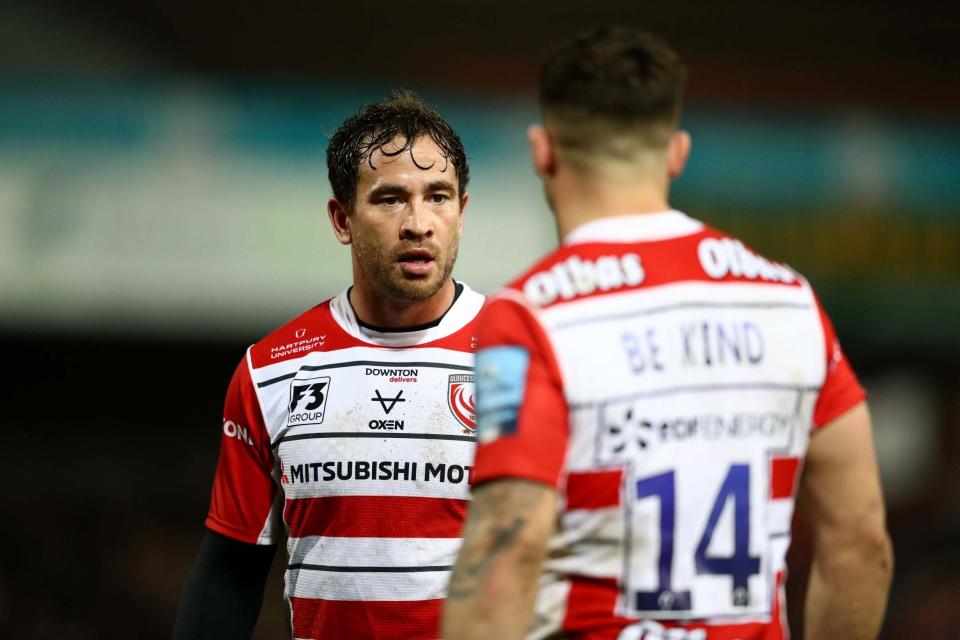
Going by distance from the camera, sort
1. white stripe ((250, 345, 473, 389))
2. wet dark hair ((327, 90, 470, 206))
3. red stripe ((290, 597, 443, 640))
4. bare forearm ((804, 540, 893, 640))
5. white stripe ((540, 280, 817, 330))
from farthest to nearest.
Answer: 1. wet dark hair ((327, 90, 470, 206))
2. white stripe ((250, 345, 473, 389))
3. red stripe ((290, 597, 443, 640))
4. bare forearm ((804, 540, 893, 640))
5. white stripe ((540, 280, 817, 330))

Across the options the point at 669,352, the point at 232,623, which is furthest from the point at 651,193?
the point at 232,623

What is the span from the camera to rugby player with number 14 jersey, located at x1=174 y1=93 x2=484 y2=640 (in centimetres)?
400

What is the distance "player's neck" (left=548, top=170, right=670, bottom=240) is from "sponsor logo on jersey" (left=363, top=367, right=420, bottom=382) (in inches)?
57.2

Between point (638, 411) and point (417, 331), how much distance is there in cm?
169

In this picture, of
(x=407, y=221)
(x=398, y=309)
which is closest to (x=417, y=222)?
(x=407, y=221)

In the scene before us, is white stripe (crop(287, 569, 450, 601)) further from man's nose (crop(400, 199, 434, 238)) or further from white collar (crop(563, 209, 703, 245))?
white collar (crop(563, 209, 703, 245))

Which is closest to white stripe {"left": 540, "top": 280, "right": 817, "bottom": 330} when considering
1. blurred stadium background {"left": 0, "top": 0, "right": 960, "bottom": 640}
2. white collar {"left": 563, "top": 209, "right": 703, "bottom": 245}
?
white collar {"left": 563, "top": 209, "right": 703, "bottom": 245}

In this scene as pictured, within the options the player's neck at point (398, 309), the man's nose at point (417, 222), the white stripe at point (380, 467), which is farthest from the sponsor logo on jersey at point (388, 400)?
the man's nose at point (417, 222)

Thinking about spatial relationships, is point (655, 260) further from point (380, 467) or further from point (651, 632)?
point (380, 467)

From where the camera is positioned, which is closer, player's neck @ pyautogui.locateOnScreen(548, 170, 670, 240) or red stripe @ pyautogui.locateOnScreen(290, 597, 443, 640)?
player's neck @ pyautogui.locateOnScreen(548, 170, 670, 240)

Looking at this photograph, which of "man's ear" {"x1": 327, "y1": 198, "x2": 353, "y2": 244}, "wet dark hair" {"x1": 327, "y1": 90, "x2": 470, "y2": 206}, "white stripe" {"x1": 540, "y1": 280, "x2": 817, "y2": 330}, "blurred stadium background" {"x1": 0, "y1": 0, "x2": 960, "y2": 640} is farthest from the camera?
"blurred stadium background" {"x1": 0, "y1": 0, "x2": 960, "y2": 640}

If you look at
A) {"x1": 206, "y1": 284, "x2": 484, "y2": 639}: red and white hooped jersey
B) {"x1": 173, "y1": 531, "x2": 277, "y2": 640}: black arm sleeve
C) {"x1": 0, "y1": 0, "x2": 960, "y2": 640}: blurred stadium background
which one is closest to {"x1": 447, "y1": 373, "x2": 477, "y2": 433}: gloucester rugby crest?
{"x1": 206, "y1": 284, "x2": 484, "y2": 639}: red and white hooped jersey

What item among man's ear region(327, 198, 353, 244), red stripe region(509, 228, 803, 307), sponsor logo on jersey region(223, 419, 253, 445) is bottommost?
sponsor logo on jersey region(223, 419, 253, 445)

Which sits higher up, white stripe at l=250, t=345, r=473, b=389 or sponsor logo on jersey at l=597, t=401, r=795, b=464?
white stripe at l=250, t=345, r=473, b=389
